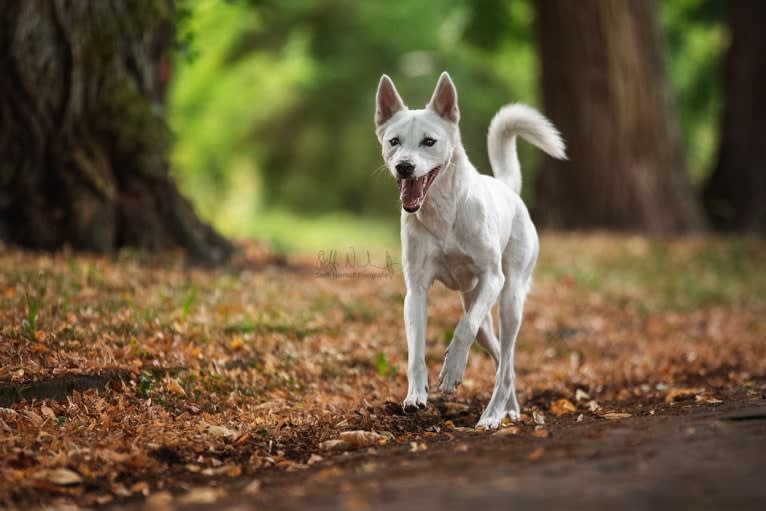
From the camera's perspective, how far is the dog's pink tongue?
18.5ft

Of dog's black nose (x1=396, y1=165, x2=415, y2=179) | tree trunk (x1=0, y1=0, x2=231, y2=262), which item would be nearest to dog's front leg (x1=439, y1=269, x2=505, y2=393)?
dog's black nose (x1=396, y1=165, x2=415, y2=179)

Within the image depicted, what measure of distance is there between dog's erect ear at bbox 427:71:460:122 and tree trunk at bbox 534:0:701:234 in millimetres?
9268

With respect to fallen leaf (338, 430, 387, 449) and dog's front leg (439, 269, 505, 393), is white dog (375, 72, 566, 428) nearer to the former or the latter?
dog's front leg (439, 269, 505, 393)

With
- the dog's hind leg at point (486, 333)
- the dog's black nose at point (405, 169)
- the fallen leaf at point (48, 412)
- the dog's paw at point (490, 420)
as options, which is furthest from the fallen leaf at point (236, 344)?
the dog's black nose at point (405, 169)

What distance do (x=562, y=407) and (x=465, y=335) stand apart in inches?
61.0

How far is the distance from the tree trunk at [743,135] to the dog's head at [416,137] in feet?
39.7

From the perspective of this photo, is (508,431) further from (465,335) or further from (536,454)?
(536,454)

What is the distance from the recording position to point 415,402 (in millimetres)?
5613

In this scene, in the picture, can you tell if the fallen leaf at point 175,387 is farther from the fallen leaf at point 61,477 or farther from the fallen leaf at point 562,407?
the fallen leaf at point 562,407

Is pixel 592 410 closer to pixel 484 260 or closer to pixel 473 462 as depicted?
pixel 484 260

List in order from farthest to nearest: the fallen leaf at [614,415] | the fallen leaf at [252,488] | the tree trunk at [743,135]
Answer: the tree trunk at [743,135] < the fallen leaf at [614,415] < the fallen leaf at [252,488]

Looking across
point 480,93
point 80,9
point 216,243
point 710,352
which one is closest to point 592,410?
point 710,352

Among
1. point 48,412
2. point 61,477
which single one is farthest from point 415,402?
point 48,412

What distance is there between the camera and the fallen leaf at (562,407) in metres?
6.72
